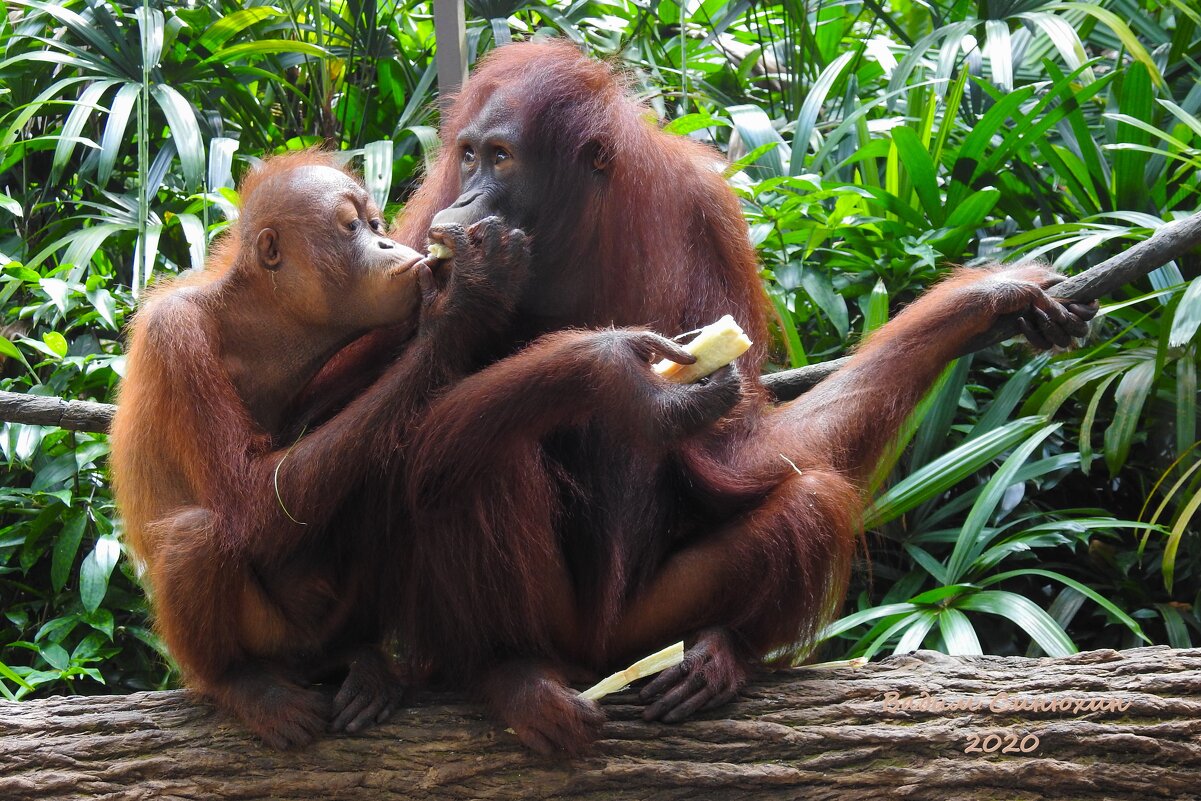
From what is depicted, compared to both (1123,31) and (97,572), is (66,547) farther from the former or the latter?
(1123,31)

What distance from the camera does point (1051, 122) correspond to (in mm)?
4105

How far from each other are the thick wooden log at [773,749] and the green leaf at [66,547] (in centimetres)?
139

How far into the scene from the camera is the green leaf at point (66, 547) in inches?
143

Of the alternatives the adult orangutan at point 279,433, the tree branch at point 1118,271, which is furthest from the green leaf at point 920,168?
the adult orangutan at point 279,433

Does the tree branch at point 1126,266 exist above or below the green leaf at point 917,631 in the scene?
above

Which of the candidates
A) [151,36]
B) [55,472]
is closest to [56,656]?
[55,472]

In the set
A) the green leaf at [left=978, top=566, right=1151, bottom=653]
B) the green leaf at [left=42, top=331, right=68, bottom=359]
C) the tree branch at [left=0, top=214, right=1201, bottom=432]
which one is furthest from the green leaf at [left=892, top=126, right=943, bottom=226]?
the green leaf at [left=42, top=331, right=68, bottom=359]

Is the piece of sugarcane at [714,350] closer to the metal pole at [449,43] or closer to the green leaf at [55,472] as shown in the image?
the metal pole at [449,43]

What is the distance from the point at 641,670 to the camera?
7.11 feet

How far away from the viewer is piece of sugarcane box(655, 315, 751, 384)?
210 centimetres

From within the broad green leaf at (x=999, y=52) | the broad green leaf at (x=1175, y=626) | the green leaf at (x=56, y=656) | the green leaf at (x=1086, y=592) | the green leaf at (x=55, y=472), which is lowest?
the broad green leaf at (x=1175, y=626)

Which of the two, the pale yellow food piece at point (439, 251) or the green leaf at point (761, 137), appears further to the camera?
the green leaf at point (761, 137)

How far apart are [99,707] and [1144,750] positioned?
1911 millimetres

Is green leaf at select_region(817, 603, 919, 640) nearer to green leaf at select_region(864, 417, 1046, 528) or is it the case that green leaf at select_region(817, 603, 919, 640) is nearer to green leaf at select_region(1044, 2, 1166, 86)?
green leaf at select_region(864, 417, 1046, 528)
